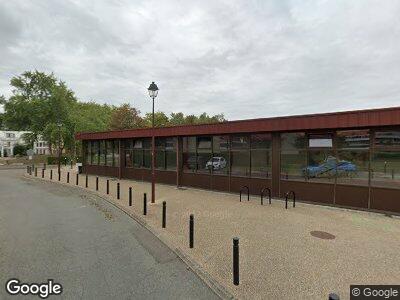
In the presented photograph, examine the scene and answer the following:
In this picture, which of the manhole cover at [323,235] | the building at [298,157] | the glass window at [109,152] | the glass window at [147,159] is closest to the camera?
the manhole cover at [323,235]

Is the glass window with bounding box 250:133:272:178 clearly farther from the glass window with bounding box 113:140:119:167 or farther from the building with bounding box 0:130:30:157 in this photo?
the building with bounding box 0:130:30:157

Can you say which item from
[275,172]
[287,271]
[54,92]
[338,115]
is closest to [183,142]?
[275,172]

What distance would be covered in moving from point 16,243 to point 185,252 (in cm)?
480

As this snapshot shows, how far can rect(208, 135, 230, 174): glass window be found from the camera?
55.4 ft

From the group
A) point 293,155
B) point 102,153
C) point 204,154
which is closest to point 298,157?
point 293,155

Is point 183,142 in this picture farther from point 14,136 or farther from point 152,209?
point 14,136

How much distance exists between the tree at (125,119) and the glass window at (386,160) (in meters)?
51.0

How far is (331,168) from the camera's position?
12.9m

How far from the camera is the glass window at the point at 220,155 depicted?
1688cm

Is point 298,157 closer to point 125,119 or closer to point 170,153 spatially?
point 170,153

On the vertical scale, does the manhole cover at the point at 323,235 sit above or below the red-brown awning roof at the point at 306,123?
below

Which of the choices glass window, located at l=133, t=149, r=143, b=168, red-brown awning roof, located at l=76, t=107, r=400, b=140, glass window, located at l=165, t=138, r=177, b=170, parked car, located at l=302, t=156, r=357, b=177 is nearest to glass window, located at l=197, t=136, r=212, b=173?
red-brown awning roof, located at l=76, t=107, r=400, b=140

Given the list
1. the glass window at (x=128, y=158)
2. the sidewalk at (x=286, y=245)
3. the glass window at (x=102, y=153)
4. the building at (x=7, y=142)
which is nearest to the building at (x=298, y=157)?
the sidewalk at (x=286, y=245)

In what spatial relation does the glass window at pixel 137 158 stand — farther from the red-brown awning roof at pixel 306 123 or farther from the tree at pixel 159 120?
the tree at pixel 159 120
